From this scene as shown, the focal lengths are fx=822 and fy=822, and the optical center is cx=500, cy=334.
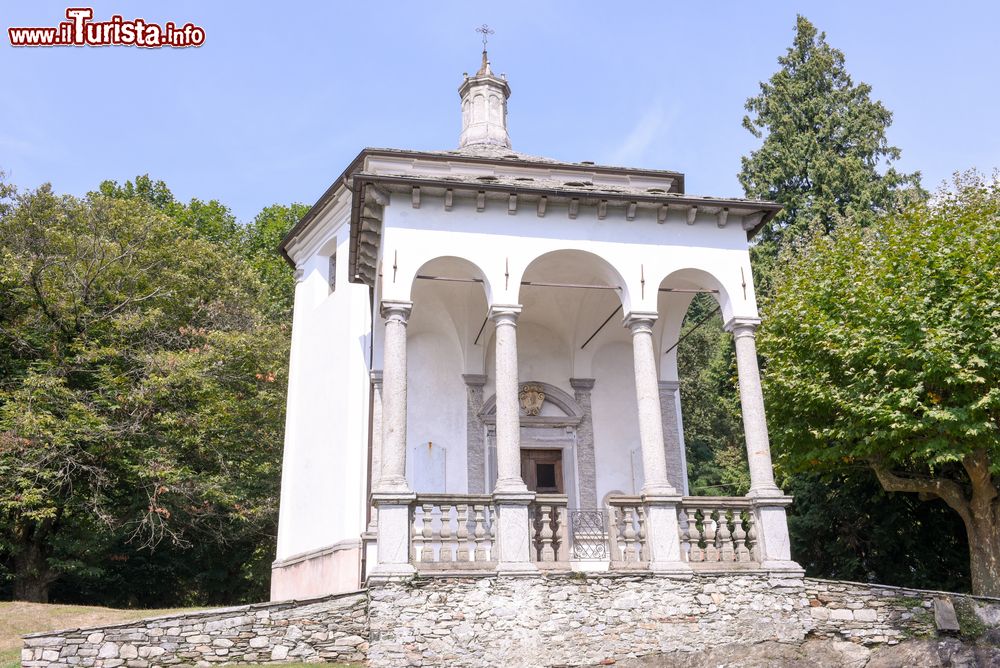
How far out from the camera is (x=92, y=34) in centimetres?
1232

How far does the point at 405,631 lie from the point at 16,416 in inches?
490

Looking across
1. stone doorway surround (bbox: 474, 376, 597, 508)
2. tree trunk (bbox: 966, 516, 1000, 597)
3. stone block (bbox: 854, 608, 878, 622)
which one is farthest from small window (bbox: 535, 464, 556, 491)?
tree trunk (bbox: 966, 516, 1000, 597)

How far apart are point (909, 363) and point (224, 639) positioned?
10997 millimetres

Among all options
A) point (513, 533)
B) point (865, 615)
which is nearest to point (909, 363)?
point (865, 615)

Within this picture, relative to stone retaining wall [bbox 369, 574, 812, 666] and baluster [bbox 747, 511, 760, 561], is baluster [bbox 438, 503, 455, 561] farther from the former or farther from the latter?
baluster [bbox 747, 511, 760, 561]

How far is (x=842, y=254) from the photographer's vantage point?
16438mm

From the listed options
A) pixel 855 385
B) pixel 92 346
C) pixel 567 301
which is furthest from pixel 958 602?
pixel 92 346

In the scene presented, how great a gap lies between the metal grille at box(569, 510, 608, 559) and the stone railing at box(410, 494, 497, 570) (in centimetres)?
222

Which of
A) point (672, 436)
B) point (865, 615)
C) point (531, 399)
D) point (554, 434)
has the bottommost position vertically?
point (865, 615)

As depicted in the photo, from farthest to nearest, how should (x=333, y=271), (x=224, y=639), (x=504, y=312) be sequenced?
1. (x=333, y=271)
2. (x=504, y=312)
3. (x=224, y=639)

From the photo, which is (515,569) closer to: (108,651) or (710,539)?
(710,539)

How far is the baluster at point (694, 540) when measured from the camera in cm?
1137

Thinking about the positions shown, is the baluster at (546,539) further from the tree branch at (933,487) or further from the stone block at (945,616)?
the tree branch at (933,487)

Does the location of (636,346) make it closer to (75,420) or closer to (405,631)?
(405,631)
